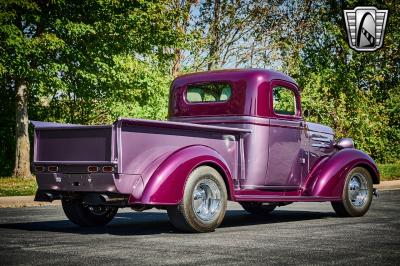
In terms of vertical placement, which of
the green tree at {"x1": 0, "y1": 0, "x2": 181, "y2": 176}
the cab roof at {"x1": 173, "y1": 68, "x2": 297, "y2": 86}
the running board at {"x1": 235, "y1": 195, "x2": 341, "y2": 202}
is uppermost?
the green tree at {"x1": 0, "y1": 0, "x2": 181, "y2": 176}

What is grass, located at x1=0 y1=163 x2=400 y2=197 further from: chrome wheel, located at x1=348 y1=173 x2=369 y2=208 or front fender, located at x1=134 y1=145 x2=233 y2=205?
front fender, located at x1=134 y1=145 x2=233 y2=205

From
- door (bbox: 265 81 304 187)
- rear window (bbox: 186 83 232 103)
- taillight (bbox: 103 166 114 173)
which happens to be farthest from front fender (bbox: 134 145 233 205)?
rear window (bbox: 186 83 232 103)

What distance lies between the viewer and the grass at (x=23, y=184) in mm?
14867

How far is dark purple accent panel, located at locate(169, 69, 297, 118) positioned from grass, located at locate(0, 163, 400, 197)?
674 centimetres

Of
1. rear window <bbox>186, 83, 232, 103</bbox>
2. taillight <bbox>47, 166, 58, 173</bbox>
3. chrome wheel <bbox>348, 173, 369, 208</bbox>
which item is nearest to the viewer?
taillight <bbox>47, 166, 58, 173</bbox>

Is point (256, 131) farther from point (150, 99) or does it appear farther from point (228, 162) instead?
point (150, 99)

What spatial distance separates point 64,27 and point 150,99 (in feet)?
12.6

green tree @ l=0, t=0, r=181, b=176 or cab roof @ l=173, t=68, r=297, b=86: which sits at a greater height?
green tree @ l=0, t=0, r=181, b=176

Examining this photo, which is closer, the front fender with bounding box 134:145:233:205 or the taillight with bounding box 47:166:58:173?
the front fender with bounding box 134:145:233:205

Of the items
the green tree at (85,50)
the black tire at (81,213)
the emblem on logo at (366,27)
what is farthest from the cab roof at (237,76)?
the emblem on logo at (366,27)

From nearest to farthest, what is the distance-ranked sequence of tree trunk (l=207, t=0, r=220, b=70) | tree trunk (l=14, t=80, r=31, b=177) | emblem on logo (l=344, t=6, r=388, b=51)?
1. tree trunk (l=14, t=80, r=31, b=177)
2. tree trunk (l=207, t=0, r=220, b=70)
3. emblem on logo (l=344, t=6, r=388, b=51)

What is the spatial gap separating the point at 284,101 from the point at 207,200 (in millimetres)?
2775

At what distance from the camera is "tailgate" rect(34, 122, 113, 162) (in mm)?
7109

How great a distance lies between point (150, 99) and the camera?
20.5 meters
